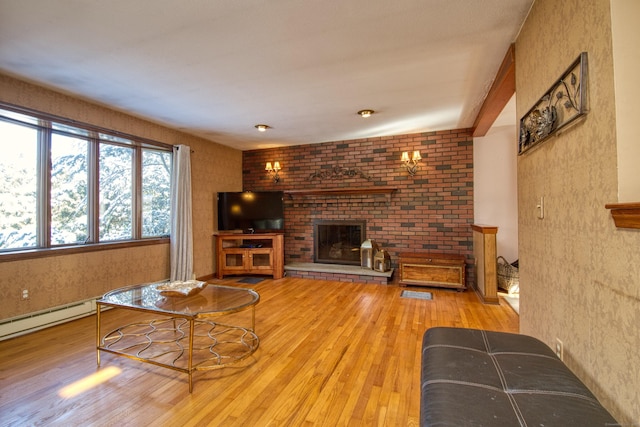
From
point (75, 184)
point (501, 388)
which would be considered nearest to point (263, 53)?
point (501, 388)

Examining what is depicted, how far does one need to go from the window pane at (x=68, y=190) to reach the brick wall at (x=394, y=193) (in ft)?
9.52

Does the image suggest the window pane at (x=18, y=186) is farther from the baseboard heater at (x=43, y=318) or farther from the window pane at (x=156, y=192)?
the window pane at (x=156, y=192)

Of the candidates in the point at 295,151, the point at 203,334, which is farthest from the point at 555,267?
the point at 295,151

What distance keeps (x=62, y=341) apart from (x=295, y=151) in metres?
4.13

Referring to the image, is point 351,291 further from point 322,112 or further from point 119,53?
point 119,53

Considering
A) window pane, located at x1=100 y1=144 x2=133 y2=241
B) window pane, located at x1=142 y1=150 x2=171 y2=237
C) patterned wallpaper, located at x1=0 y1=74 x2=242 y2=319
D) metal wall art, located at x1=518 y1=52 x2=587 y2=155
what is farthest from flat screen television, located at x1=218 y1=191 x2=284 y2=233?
metal wall art, located at x1=518 y1=52 x2=587 y2=155

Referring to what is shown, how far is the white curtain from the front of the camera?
4.16m

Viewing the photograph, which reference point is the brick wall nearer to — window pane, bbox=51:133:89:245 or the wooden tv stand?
the wooden tv stand

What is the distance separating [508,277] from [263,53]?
3.99 meters

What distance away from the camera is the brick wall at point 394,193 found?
450cm

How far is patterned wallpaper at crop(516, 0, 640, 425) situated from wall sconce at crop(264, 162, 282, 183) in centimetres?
420

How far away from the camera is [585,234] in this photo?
1.18 m

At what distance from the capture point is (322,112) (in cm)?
368

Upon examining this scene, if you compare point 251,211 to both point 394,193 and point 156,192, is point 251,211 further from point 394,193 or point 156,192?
point 394,193
